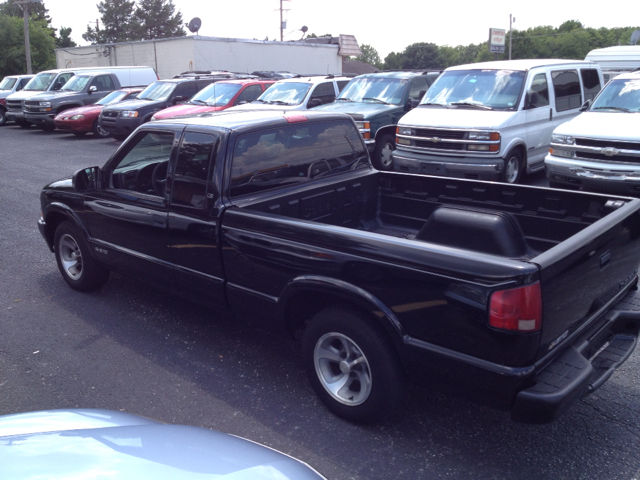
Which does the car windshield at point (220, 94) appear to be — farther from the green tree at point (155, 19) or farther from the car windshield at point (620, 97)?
the green tree at point (155, 19)

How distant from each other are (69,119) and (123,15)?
211 ft

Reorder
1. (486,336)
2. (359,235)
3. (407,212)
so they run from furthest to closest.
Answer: (407,212)
(359,235)
(486,336)

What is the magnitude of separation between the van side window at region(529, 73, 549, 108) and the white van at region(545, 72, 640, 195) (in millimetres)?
844

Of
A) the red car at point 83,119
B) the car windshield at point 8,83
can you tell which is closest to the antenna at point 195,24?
the red car at point 83,119

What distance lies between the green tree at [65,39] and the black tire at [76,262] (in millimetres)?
71158

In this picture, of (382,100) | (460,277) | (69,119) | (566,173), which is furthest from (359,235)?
(69,119)

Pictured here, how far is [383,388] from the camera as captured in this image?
10.4 feet

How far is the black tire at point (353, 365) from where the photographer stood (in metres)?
3.15

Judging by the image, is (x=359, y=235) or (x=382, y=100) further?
(x=382, y=100)

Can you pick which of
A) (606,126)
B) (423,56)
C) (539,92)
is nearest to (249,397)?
(606,126)

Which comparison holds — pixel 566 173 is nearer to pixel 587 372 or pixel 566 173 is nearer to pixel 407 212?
pixel 407 212

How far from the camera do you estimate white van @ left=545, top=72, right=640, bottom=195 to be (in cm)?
761

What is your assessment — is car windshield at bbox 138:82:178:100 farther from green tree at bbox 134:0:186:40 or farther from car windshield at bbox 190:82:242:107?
green tree at bbox 134:0:186:40

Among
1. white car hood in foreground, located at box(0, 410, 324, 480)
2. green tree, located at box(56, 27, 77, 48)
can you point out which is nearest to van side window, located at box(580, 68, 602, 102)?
white car hood in foreground, located at box(0, 410, 324, 480)
